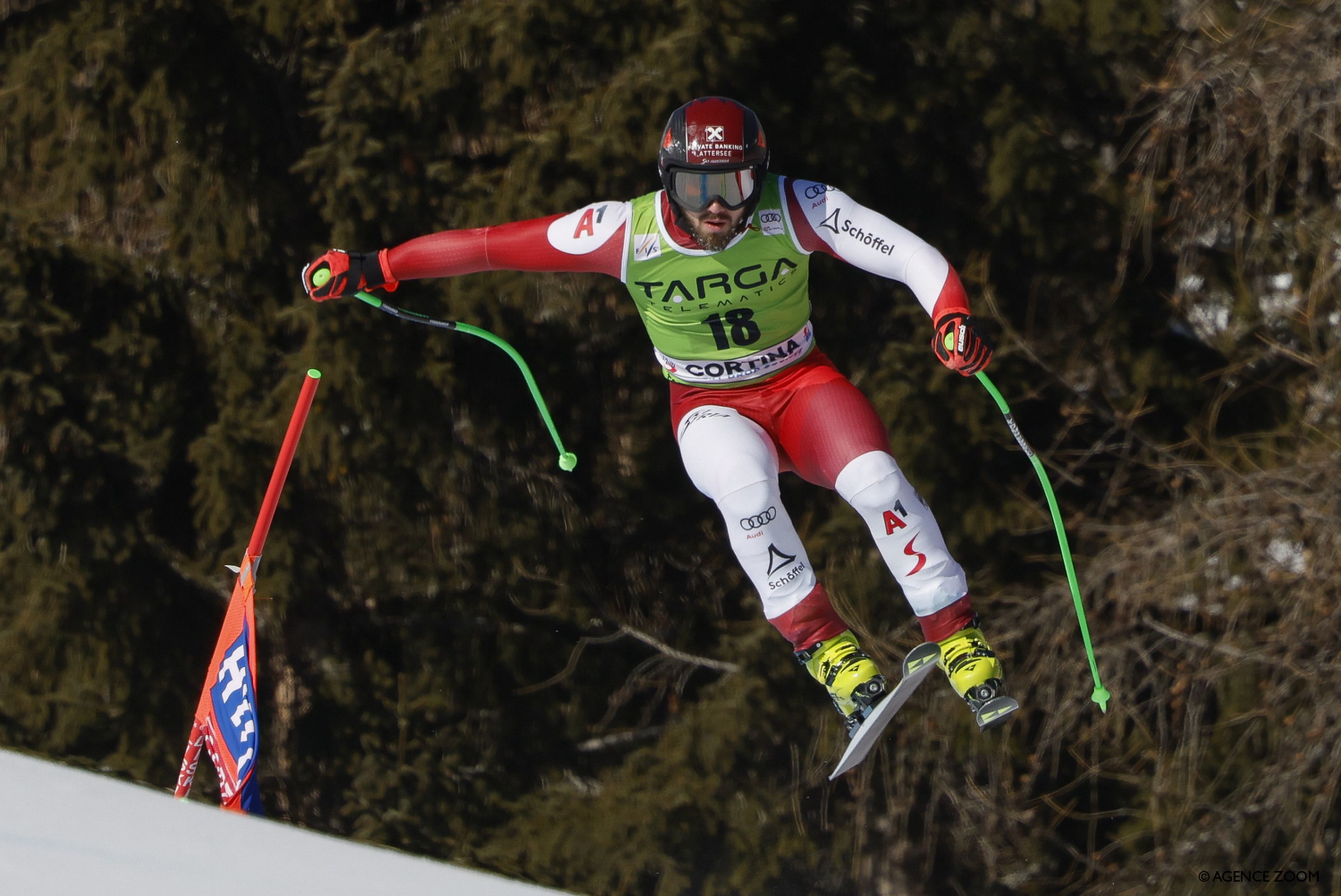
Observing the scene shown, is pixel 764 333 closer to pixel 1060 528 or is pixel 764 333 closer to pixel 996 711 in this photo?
pixel 1060 528

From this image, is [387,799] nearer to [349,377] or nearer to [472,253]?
[349,377]

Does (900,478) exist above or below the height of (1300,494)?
above

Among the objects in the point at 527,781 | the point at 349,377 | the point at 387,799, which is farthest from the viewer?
the point at 527,781

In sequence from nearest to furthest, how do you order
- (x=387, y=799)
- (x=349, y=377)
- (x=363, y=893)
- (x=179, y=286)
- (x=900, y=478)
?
(x=363, y=893)
(x=900, y=478)
(x=349, y=377)
(x=179, y=286)
(x=387, y=799)

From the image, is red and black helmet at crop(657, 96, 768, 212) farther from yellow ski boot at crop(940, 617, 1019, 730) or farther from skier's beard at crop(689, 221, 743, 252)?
yellow ski boot at crop(940, 617, 1019, 730)

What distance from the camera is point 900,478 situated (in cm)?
443

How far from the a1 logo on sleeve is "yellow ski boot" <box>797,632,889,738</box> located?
1339 millimetres

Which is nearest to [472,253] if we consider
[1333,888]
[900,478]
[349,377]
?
[900,478]

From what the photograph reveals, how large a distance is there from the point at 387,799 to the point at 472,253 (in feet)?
15.6

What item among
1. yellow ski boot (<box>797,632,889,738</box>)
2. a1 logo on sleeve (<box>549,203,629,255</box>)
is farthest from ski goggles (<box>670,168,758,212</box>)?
yellow ski boot (<box>797,632,889,738</box>)

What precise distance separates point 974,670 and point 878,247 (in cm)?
123

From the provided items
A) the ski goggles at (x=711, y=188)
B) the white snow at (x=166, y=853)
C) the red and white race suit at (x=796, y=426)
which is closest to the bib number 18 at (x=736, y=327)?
the red and white race suit at (x=796, y=426)

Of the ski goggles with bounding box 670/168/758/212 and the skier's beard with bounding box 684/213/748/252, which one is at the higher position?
the ski goggles with bounding box 670/168/758/212

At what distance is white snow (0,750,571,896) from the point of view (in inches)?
111
